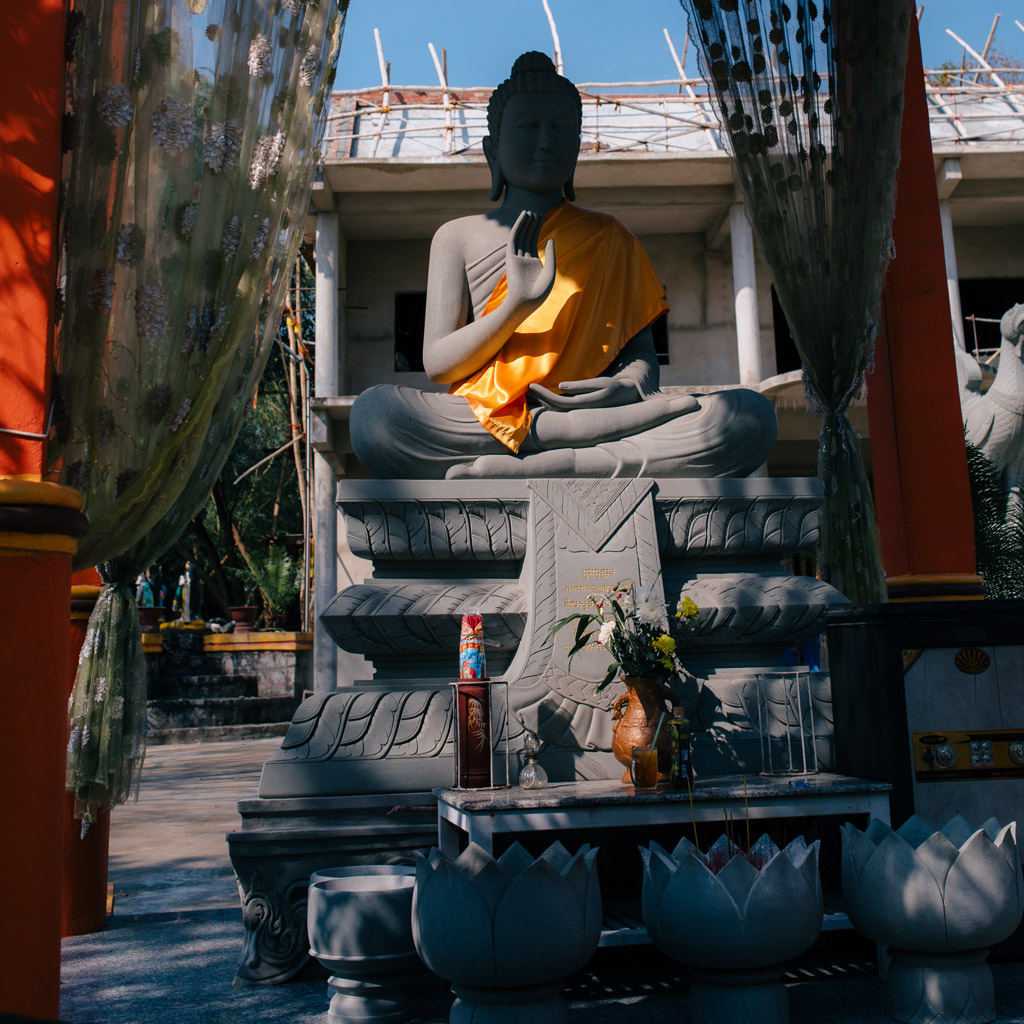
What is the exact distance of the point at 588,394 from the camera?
15.0 feet

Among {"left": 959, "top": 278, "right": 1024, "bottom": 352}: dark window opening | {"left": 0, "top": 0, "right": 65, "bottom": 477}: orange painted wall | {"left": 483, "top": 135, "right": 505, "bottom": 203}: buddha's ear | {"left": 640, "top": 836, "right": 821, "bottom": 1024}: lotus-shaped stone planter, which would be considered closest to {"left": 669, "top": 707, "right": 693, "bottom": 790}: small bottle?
{"left": 640, "top": 836, "right": 821, "bottom": 1024}: lotus-shaped stone planter

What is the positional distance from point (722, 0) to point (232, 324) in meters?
2.93

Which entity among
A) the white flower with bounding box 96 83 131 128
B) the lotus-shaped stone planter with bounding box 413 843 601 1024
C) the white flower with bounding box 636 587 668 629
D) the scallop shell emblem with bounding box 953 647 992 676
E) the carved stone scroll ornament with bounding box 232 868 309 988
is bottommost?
the carved stone scroll ornament with bounding box 232 868 309 988

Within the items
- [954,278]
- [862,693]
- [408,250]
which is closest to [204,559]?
[408,250]

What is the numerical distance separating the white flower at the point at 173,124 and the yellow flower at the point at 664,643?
6.10 feet

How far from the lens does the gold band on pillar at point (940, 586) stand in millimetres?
4688

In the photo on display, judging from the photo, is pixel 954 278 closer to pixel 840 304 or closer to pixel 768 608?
pixel 840 304

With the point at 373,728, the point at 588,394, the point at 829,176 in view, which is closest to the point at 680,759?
the point at 373,728

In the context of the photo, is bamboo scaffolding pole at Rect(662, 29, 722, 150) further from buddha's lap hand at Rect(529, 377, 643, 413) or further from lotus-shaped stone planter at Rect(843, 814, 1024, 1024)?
lotus-shaped stone planter at Rect(843, 814, 1024, 1024)

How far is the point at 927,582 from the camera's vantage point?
472cm

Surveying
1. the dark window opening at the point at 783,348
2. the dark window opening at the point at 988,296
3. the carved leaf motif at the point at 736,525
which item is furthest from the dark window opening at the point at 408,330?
the carved leaf motif at the point at 736,525

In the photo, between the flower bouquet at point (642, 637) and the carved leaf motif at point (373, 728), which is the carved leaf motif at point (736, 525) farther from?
the carved leaf motif at point (373, 728)

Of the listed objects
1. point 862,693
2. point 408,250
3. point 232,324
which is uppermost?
point 408,250

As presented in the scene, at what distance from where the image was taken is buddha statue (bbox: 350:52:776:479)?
4.34 meters
